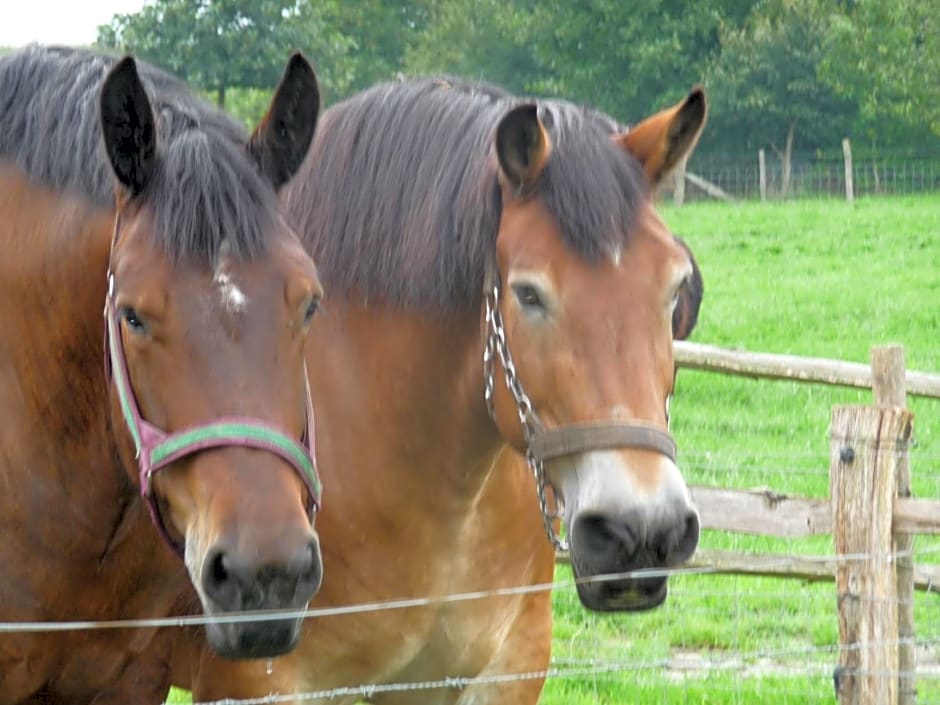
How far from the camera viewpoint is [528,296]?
3.25 meters

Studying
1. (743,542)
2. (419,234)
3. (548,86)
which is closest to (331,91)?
(548,86)

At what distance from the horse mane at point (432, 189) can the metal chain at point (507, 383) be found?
0.13m

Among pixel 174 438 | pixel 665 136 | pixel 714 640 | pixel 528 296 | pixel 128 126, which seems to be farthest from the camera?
pixel 714 640

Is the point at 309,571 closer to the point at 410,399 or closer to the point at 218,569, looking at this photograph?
the point at 218,569

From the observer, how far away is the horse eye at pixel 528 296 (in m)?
3.23

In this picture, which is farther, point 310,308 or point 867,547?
point 867,547

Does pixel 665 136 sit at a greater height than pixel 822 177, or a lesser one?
greater

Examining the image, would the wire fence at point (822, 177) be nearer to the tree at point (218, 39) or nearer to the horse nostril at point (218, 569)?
the tree at point (218, 39)

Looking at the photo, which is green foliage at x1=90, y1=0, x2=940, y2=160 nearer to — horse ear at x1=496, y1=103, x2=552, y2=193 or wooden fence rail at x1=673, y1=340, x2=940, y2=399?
wooden fence rail at x1=673, y1=340, x2=940, y2=399

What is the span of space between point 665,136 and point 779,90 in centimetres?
3266

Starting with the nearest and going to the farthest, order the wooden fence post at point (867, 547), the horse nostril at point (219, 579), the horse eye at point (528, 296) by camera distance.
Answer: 1. the horse nostril at point (219, 579)
2. the horse eye at point (528, 296)
3. the wooden fence post at point (867, 547)

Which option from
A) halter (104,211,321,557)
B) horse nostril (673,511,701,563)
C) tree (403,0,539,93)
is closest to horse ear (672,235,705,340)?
horse nostril (673,511,701,563)

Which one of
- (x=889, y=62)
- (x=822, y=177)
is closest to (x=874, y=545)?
(x=822, y=177)

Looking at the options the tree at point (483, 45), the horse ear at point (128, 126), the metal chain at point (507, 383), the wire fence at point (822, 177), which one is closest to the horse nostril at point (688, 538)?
the metal chain at point (507, 383)
